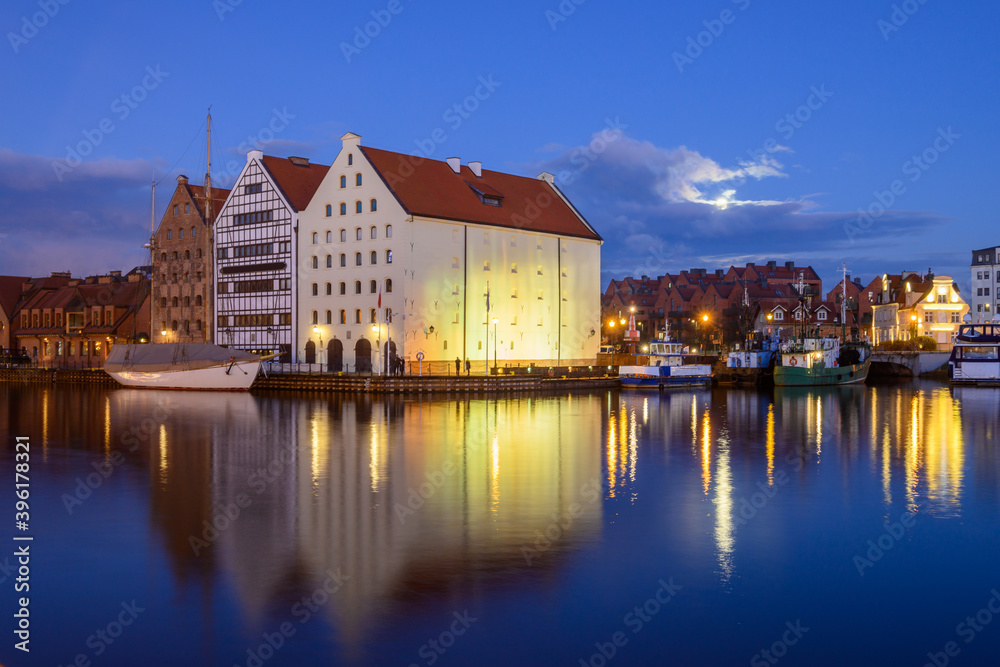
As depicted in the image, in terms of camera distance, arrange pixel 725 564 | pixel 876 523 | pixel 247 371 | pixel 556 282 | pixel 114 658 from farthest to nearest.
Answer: pixel 556 282, pixel 247 371, pixel 876 523, pixel 725 564, pixel 114 658

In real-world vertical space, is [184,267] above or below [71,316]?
above

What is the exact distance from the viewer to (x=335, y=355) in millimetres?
66938

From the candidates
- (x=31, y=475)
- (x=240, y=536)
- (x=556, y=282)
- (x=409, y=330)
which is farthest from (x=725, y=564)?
(x=556, y=282)

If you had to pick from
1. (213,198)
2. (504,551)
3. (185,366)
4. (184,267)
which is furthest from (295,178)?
(504,551)

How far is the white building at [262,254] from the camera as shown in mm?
71188

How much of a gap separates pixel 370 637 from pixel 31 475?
1613 centimetres

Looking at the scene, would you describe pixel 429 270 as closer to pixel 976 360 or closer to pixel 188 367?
pixel 188 367

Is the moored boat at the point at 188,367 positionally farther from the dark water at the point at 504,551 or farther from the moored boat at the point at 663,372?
the dark water at the point at 504,551

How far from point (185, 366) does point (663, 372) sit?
34.5m

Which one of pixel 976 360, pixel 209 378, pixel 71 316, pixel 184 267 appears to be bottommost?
pixel 209 378

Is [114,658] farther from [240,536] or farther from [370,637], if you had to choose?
[240,536]

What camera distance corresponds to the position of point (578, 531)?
16.5 metres

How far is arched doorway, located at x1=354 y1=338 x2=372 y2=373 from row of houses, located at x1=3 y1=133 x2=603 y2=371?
0.10m

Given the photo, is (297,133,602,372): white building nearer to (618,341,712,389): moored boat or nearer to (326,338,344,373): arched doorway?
(326,338,344,373): arched doorway
